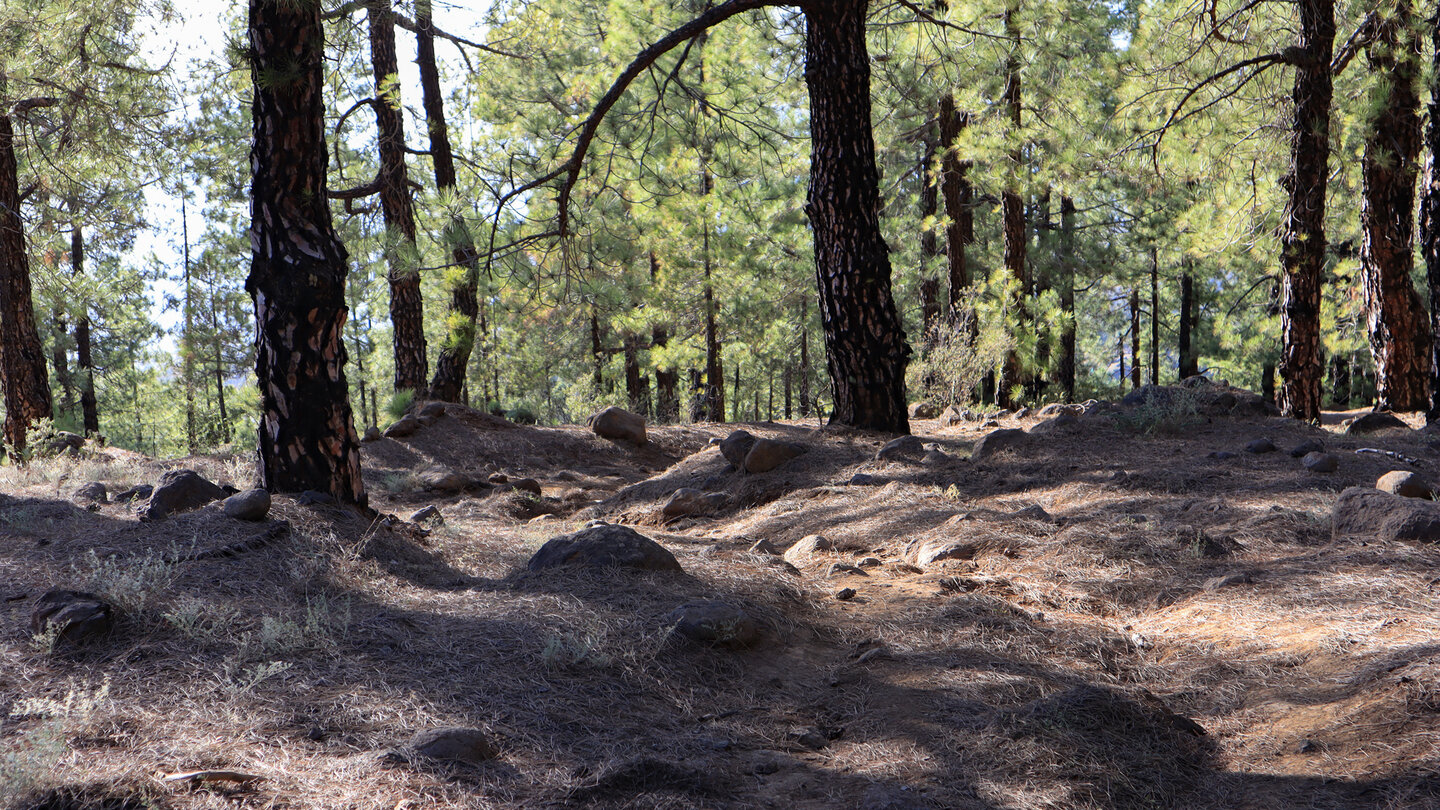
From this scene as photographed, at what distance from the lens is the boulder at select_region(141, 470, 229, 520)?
13.8 ft

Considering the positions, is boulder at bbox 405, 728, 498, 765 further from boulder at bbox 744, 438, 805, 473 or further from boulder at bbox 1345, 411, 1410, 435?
boulder at bbox 1345, 411, 1410, 435

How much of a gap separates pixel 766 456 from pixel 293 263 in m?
3.59

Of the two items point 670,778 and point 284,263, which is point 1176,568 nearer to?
point 670,778

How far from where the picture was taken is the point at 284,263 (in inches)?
172

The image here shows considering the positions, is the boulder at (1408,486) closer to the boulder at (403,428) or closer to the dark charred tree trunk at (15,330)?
the boulder at (403,428)

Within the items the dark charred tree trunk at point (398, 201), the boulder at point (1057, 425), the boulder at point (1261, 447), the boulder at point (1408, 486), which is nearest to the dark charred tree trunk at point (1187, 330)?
the boulder at point (1057, 425)

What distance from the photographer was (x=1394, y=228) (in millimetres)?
9031

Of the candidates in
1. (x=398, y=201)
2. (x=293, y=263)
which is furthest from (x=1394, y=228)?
(x=398, y=201)

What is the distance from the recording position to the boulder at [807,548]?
4727 mm

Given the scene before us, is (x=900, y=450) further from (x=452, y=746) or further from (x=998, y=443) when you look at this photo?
(x=452, y=746)

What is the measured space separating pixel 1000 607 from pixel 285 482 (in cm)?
358

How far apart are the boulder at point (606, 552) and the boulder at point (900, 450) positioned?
2.80m

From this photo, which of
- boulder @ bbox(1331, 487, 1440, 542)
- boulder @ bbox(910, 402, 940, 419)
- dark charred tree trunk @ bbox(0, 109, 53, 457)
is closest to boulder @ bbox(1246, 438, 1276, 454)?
boulder @ bbox(1331, 487, 1440, 542)

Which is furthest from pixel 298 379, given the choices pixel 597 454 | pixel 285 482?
pixel 597 454
